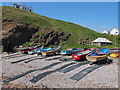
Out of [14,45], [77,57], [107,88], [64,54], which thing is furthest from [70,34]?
[107,88]

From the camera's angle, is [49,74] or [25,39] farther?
[25,39]

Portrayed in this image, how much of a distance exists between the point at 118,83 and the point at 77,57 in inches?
366

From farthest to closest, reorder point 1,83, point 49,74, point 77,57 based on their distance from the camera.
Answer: point 77,57 → point 49,74 → point 1,83

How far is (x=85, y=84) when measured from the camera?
11.5m

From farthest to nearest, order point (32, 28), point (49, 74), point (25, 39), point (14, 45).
Answer: 1. point (32, 28)
2. point (25, 39)
3. point (14, 45)
4. point (49, 74)

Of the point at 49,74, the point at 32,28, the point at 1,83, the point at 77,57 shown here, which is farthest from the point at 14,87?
the point at 32,28

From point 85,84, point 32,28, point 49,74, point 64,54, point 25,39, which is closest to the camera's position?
point 85,84

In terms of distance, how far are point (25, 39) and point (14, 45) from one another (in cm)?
503

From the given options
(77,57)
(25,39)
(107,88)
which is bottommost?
(107,88)

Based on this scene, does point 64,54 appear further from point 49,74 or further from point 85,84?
point 85,84

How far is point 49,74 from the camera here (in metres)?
14.1

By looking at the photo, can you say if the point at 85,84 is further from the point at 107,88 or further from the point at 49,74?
the point at 49,74

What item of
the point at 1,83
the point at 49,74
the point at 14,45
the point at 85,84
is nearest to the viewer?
the point at 85,84

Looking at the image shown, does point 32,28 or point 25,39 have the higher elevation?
point 32,28
